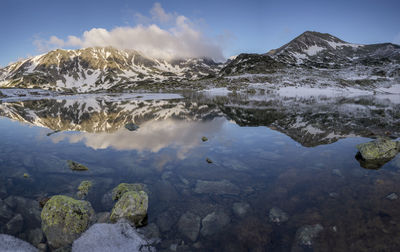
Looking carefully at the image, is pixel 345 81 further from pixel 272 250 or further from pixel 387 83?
pixel 272 250

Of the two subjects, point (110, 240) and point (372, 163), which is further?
point (372, 163)

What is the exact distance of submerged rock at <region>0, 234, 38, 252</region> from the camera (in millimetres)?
6648

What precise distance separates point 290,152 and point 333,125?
1249cm

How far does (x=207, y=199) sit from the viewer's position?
31.2 feet

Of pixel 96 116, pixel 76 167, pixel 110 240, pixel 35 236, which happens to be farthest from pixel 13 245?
pixel 96 116

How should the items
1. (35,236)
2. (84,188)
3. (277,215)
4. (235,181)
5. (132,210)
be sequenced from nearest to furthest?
(35,236)
(132,210)
(277,215)
(84,188)
(235,181)

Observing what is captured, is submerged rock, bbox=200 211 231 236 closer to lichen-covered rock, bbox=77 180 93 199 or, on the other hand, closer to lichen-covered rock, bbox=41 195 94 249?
lichen-covered rock, bbox=41 195 94 249

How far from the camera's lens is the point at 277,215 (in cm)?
827

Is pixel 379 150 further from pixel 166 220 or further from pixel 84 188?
pixel 84 188

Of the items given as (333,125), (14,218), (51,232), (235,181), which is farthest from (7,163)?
(333,125)

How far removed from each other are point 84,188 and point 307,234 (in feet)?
33.3

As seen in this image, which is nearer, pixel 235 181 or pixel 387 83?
pixel 235 181

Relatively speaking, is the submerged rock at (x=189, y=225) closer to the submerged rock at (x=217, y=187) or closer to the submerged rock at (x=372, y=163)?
the submerged rock at (x=217, y=187)

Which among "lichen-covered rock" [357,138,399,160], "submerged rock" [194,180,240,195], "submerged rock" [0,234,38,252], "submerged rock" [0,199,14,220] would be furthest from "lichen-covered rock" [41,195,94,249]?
"lichen-covered rock" [357,138,399,160]
